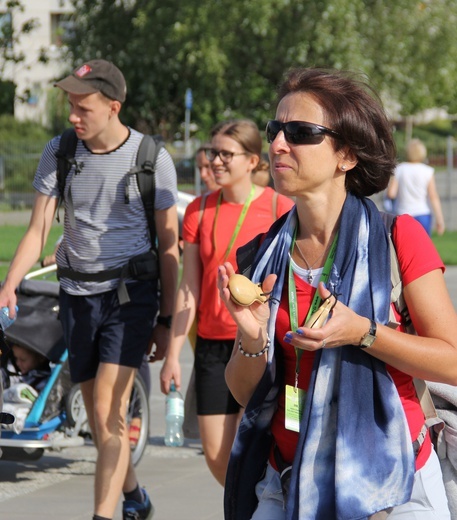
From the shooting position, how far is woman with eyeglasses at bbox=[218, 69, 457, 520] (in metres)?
2.73

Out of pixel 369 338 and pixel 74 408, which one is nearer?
pixel 369 338

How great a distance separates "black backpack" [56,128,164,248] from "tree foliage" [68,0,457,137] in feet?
78.4

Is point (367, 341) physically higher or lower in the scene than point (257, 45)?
lower

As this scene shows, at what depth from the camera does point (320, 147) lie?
2.93m

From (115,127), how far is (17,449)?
6.91 ft

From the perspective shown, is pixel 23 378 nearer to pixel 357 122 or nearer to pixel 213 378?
pixel 213 378

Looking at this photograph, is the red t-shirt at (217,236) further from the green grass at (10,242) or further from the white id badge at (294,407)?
the green grass at (10,242)

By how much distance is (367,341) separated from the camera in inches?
106

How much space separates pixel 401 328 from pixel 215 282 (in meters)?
2.33

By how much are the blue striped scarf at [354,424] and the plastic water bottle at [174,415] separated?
239 cm

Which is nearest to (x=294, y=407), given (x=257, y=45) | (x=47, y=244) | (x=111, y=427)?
(x=111, y=427)

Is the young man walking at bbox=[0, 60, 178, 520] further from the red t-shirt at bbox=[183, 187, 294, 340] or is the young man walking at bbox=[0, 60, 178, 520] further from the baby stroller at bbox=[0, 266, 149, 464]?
the baby stroller at bbox=[0, 266, 149, 464]

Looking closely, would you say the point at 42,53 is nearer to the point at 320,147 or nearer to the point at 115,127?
the point at 115,127

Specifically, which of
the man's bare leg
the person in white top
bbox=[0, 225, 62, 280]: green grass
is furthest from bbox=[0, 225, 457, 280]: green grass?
the man's bare leg
